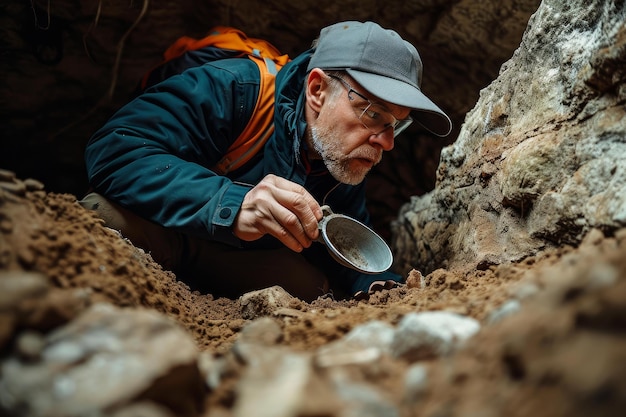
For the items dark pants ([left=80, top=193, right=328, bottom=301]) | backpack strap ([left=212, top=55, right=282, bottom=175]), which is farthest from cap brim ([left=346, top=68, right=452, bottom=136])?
dark pants ([left=80, top=193, right=328, bottom=301])

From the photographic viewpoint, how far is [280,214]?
185 cm

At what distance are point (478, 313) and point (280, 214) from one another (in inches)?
38.7

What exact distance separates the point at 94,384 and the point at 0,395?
0.12 meters

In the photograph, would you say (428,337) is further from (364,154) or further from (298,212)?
(364,154)

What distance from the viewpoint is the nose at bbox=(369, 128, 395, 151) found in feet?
7.52

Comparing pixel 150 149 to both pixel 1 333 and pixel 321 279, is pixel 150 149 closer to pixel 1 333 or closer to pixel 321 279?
pixel 321 279

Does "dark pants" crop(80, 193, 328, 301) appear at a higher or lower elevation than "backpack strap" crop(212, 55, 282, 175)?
lower

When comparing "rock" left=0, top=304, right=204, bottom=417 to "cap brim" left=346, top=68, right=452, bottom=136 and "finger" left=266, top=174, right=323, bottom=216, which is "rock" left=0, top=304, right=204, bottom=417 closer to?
"finger" left=266, top=174, right=323, bottom=216

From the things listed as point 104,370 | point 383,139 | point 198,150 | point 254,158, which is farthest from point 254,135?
point 104,370

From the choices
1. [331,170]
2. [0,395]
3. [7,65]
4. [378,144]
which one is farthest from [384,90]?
[7,65]

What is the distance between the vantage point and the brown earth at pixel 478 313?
617 mm

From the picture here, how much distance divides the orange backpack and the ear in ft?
0.53

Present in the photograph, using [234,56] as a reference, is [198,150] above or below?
below

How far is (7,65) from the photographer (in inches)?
115
